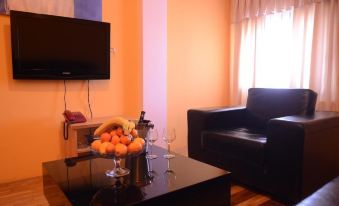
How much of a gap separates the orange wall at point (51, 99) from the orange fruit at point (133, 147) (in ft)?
5.37

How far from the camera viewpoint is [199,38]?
3.62m

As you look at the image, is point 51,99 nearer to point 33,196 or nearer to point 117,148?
point 33,196

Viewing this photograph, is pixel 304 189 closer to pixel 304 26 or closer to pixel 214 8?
pixel 304 26

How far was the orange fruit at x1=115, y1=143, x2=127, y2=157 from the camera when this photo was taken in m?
1.27

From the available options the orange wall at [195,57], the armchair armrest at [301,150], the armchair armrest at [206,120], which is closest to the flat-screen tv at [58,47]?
the orange wall at [195,57]

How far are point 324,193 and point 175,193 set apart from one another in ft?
2.20

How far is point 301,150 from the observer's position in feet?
5.96

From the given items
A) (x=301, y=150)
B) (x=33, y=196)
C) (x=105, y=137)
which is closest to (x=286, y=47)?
(x=301, y=150)

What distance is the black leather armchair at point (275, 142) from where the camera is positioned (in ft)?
6.14

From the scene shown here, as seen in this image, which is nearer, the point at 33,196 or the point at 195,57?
the point at 33,196

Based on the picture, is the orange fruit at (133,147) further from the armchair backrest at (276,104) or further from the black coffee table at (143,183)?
the armchair backrest at (276,104)

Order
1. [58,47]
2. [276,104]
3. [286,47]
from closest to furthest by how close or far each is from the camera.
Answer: [58,47] < [276,104] < [286,47]

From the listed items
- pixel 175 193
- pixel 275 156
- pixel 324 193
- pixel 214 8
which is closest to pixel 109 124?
pixel 175 193

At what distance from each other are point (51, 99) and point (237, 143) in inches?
73.3
